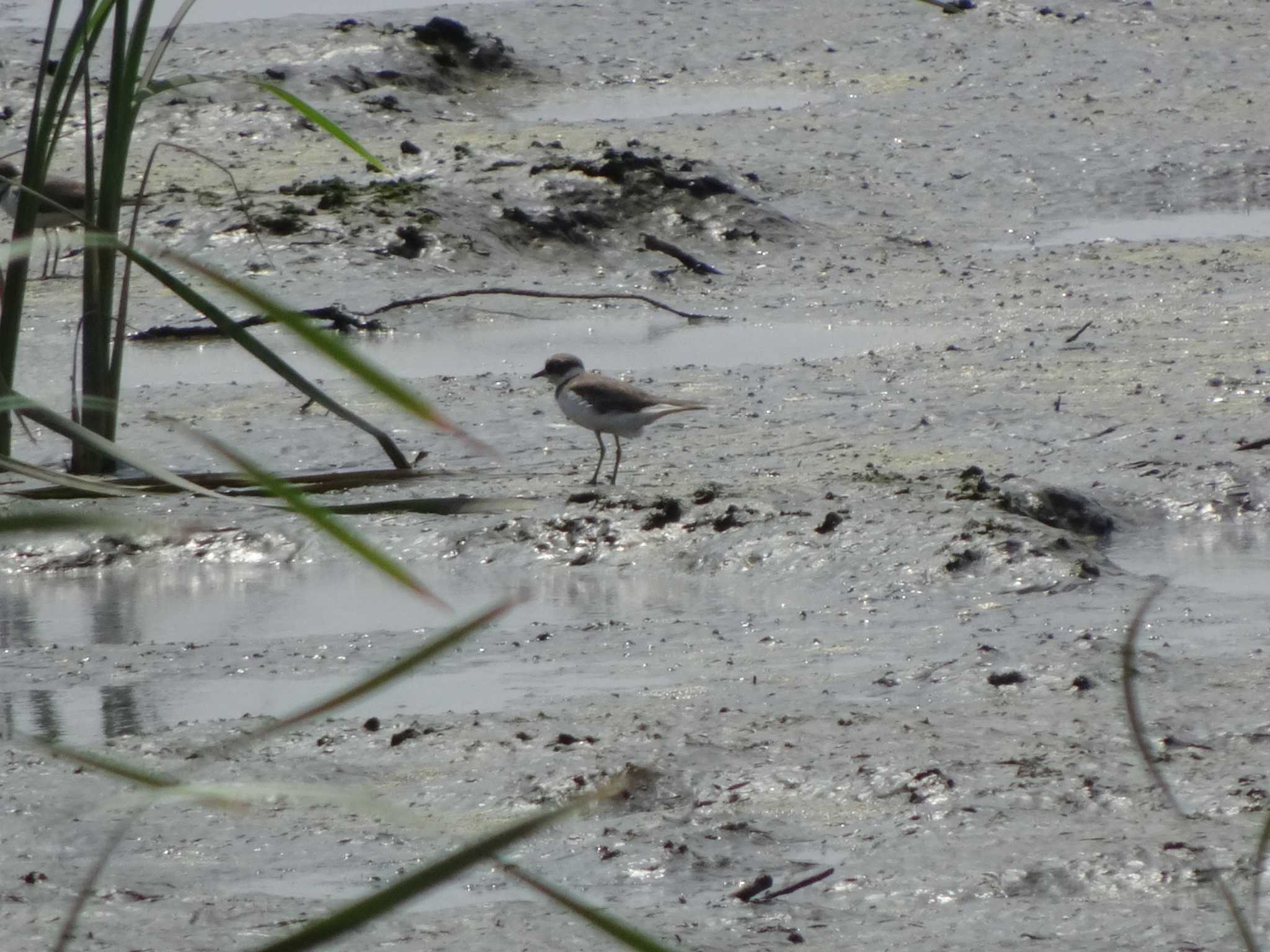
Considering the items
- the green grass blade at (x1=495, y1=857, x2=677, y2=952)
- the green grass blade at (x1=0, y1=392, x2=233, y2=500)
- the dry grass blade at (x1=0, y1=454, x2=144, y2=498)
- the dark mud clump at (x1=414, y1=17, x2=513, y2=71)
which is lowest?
the dark mud clump at (x1=414, y1=17, x2=513, y2=71)

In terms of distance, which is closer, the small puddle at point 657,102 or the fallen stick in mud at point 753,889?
the fallen stick in mud at point 753,889

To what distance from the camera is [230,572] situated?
5469 mm

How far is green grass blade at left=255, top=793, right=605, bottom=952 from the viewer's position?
116 centimetres

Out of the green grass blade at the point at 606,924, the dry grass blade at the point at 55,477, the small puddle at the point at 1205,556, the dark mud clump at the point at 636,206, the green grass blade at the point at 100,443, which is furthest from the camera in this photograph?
the dark mud clump at the point at 636,206

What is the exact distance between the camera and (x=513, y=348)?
8547mm

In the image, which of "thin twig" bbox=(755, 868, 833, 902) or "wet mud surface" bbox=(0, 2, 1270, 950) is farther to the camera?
"wet mud surface" bbox=(0, 2, 1270, 950)

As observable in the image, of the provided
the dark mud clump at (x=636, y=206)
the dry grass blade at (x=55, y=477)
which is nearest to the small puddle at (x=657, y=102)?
the dark mud clump at (x=636, y=206)

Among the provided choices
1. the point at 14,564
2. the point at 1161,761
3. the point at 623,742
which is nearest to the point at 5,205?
the point at 14,564

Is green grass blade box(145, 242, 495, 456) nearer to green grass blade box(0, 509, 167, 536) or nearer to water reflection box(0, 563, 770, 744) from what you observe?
green grass blade box(0, 509, 167, 536)

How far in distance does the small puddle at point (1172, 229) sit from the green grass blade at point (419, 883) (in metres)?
9.51

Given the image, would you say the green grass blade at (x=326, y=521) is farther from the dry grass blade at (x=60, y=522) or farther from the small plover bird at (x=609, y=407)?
the small plover bird at (x=609, y=407)

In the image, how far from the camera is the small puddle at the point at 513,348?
805 cm

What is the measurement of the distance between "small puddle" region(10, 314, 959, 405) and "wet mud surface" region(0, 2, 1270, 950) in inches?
1.8

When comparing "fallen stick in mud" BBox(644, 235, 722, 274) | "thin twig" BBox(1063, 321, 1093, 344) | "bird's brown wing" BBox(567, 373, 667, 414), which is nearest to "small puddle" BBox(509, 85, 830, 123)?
"fallen stick in mud" BBox(644, 235, 722, 274)
